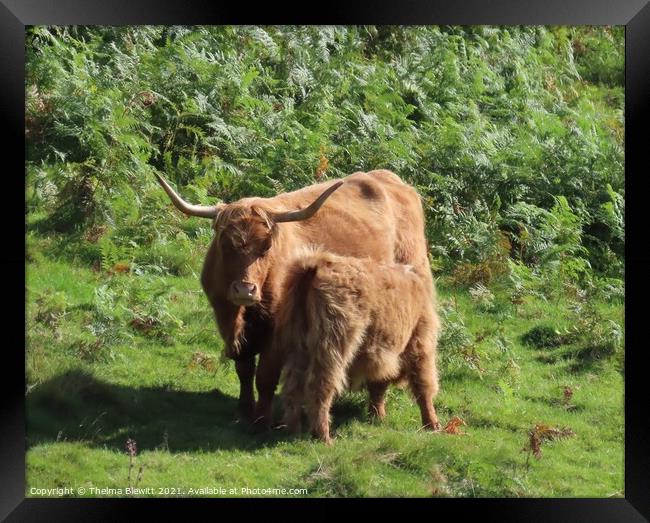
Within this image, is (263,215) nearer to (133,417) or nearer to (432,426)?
(133,417)

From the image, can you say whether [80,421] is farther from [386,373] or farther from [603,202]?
[603,202]

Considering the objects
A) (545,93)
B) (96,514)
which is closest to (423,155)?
(545,93)

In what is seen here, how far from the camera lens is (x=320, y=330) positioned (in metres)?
8.08

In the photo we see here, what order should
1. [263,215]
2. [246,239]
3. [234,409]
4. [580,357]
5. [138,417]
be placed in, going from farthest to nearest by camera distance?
[580,357] < [234,409] < [138,417] < [263,215] < [246,239]

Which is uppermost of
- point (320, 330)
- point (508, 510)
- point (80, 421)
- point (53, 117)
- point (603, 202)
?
point (53, 117)

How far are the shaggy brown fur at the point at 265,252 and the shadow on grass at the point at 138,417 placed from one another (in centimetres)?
28

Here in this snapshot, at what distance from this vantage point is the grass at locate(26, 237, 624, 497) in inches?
320

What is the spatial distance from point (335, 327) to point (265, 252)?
804 millimetres

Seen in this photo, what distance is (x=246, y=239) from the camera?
8328 millimetres

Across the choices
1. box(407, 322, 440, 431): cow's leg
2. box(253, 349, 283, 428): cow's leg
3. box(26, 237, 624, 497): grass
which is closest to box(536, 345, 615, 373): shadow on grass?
box(26, 237, 624, 497): grass

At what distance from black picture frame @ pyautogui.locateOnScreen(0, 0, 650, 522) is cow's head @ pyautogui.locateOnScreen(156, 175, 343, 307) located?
1.17 metres

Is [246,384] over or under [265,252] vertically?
under
